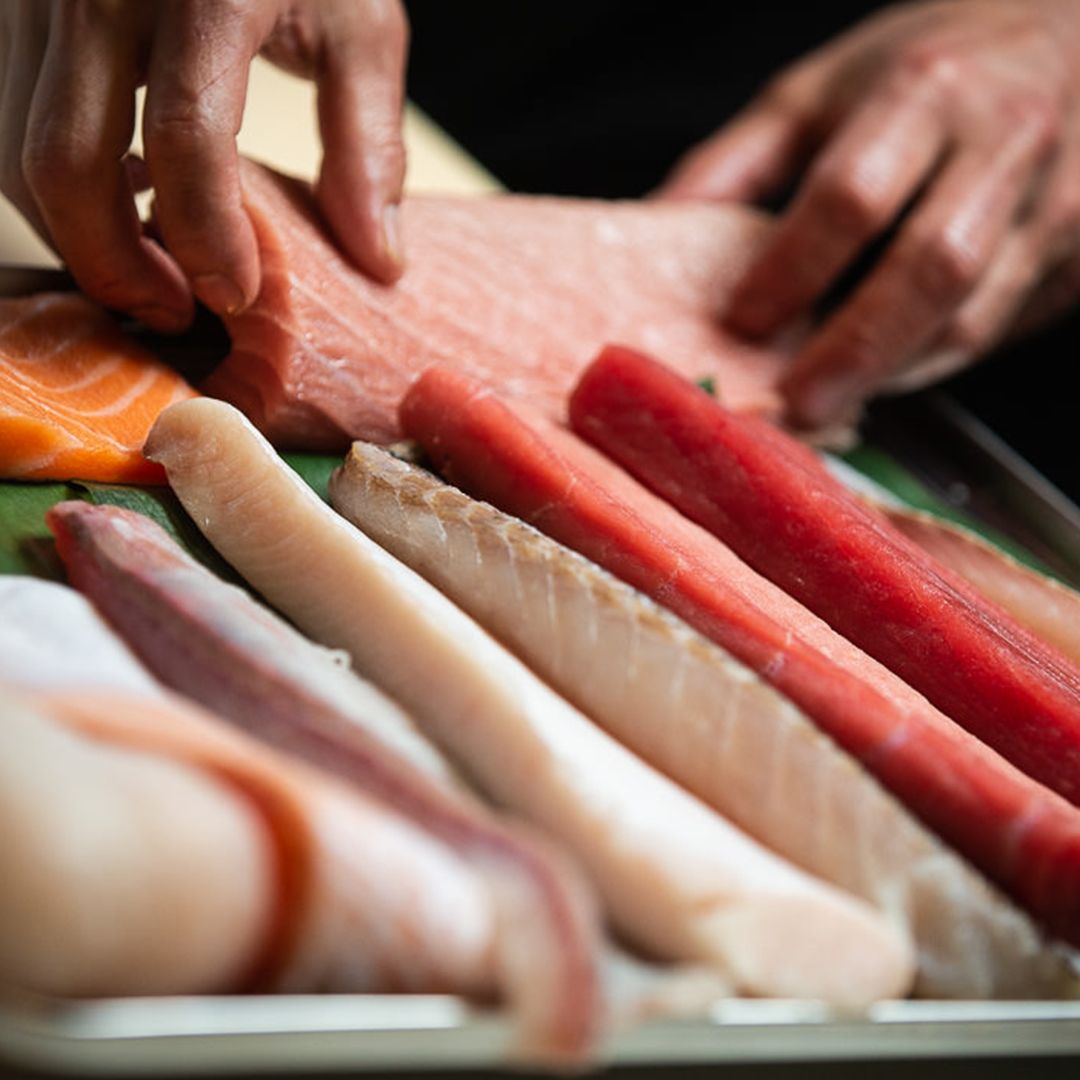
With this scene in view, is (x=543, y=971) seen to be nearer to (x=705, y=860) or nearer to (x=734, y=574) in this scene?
(x=705, y=860)

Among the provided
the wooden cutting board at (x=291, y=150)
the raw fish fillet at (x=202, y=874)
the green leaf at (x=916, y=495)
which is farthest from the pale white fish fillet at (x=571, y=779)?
the green leaf at (x=916, y=495)

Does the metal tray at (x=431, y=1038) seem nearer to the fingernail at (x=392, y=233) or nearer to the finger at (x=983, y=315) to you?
the fingernail at (x=392, y=233)

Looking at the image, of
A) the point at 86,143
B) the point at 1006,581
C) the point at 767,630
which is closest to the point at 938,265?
the point at 1006,581

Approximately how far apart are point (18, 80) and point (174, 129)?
31cm

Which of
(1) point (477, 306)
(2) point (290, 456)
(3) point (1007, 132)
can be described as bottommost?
(2) point (290, 456)

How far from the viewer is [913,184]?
304 centimetres

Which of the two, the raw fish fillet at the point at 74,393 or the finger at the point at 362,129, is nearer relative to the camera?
the raw fish fillet at the point at 74,393

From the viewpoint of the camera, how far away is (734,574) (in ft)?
6.07

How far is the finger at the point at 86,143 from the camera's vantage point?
191 cm

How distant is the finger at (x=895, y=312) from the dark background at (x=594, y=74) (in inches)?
66.0

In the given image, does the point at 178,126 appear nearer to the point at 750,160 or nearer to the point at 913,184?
the point at 913,184

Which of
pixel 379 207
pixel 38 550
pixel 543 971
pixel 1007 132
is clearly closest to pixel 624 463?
pixel 379 207

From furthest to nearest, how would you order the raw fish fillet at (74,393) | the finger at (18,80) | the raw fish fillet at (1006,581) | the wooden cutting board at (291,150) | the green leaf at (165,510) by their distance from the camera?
the wooden cutting board at (291,150), the raw fish fillet at (1006,581), the finger at (18,80), the raw fish fillet at (74,393), the green leaf at (165,510)

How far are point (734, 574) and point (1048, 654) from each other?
443 millimetres
